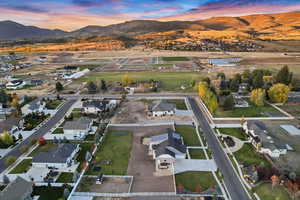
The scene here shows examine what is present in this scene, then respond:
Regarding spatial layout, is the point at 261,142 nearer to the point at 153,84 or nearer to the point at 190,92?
the point at 190,92

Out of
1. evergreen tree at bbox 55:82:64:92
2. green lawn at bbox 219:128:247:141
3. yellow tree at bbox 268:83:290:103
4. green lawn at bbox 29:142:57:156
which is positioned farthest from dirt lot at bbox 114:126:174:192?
evergreen tree at bbox 55:82:64:92

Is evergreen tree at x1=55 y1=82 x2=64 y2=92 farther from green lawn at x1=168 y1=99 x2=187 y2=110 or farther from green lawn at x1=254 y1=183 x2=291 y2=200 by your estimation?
green lawn at x1=254 y1=183 x2=291 y2=200

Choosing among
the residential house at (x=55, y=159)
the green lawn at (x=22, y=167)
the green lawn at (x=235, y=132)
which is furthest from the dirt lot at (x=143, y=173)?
the green lawn at (x=235, y=132)

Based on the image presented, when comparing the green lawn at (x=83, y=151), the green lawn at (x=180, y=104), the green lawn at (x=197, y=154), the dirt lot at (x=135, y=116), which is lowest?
the green lawn at (x=83, y=151)

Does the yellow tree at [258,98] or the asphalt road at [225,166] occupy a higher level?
the yellow tree at [258,98]

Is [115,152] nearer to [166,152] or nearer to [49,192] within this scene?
[166,152]

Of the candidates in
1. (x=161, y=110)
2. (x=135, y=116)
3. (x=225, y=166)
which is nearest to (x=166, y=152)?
(x=225, y=166)

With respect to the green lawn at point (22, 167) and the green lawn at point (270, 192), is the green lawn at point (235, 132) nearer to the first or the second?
the green lawn at point (270, 192)

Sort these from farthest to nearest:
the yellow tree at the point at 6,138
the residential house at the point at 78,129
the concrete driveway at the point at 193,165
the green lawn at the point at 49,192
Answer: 1. the residential house at the point at 78,129
2. the yellow tree at the point at 6,138
3. the concrete driveway at the point at 193,165
4. the green lawn at the point at 49,192
